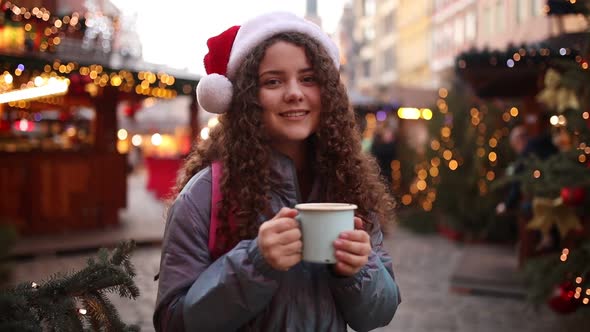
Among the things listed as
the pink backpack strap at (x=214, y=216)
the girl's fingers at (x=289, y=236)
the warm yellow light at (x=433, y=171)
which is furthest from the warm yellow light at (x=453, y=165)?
the girl's fingers at (x=289, y=236)

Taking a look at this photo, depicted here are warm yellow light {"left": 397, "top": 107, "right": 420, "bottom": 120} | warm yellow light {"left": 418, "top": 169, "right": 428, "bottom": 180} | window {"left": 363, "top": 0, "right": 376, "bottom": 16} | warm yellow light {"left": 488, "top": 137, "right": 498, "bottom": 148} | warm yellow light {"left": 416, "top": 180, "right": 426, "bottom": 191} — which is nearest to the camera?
warm yellow light {"left": 488, "top": 137, "right": 498, "bottom": 148}

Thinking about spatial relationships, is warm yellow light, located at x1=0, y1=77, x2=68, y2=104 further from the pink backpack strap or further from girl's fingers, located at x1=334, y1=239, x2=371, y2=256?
girl's fingers, located at x1=334, y1=239, x2=371, y2=256

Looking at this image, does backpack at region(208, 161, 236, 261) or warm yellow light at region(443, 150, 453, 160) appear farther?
warm yellow light at region(443, 150, 453, 160)

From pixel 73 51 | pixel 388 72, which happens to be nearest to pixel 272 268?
pixel 73 51

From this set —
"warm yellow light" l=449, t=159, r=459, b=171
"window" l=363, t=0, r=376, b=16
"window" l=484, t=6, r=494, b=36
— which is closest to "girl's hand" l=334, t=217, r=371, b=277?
"warm yellow light" l=449, t=159, r=459, b=171

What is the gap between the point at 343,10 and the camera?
7419cm

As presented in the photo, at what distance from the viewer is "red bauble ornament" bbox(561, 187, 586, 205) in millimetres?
4734

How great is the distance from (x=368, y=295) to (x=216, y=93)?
691mm

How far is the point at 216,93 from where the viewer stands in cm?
184

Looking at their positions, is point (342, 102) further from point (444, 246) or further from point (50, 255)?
point (444, 246)

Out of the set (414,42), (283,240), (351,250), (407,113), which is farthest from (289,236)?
(414,42)

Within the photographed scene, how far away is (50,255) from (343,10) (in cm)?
6820

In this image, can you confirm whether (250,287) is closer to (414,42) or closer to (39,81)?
(39,81)

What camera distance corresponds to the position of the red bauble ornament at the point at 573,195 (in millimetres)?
4734
